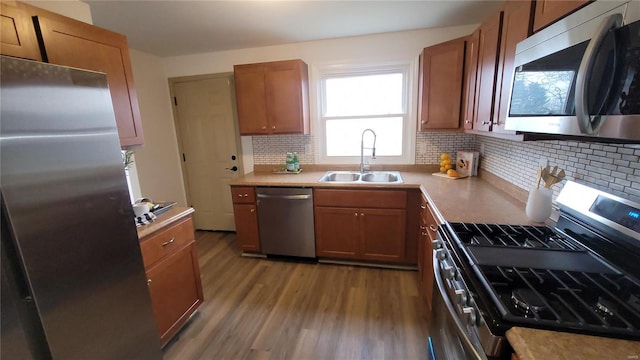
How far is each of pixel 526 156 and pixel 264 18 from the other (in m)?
2.36

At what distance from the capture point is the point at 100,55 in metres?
1.56

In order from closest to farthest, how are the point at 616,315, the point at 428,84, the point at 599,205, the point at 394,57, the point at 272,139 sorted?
the point at 616,315 → the point at 599,205 → the point at 428,84 → the point at 394,57 → the point at 272,139

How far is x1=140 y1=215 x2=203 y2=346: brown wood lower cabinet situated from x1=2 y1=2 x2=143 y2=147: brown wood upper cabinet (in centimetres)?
67

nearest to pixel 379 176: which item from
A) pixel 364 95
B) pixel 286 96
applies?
pixel 364 95

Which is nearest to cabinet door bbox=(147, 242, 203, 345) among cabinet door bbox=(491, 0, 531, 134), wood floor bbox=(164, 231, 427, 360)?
wood floor bbox=(164, 231, 427, 360)

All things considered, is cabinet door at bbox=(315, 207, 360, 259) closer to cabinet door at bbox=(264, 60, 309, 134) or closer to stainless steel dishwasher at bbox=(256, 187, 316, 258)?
stainless steel dishwasher at bbox=(256, 187, 316, 258)

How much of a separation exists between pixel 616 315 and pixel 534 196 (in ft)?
2.75

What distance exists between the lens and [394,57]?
2771mm

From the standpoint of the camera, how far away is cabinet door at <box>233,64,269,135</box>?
2.79 m

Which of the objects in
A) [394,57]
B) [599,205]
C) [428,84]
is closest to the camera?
[599,205]

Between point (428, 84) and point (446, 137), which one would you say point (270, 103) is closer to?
point (428, 84)

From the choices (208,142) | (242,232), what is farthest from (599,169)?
(208,142)

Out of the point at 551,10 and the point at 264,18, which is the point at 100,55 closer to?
the point at 264,18

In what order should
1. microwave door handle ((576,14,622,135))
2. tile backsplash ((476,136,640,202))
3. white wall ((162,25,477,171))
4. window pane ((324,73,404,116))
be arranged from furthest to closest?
window pane ((324,73,404,116)) → white wall ((162,25,477,171)) → tile backsplash ((476,136,640,202)) → microwave door handle ((576,14,622,135))
